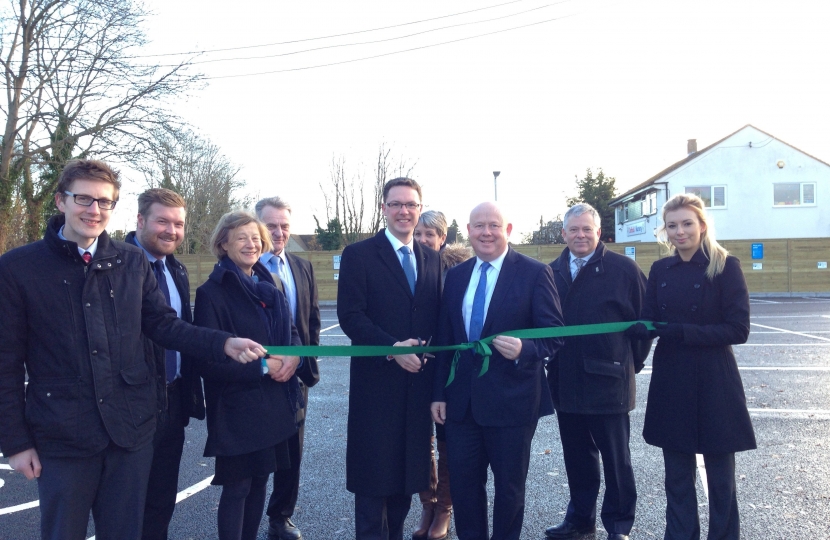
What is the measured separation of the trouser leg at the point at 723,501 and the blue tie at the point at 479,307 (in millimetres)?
1580

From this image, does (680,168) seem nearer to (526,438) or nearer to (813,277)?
(813,277)

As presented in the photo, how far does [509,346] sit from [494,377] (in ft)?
0.92

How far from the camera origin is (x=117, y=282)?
3004 millimetres

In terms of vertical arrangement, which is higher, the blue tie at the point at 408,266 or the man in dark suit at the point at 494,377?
the blue tie at the point at 408,266

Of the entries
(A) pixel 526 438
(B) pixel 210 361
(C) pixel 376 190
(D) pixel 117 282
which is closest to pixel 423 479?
(A) pixel 526 438

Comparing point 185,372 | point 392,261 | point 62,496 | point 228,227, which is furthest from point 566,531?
point 62,496

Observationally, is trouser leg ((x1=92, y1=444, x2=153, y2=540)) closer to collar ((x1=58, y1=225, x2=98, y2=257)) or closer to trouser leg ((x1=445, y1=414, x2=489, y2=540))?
collar ((x1=58, y1=225, x2=98, y2=257))

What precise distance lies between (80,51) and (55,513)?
22347 mm

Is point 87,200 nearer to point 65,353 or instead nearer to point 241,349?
point 65,353

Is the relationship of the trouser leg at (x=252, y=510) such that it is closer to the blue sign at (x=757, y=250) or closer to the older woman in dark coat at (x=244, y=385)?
the older woman in dark coat at (x=244, y=385)

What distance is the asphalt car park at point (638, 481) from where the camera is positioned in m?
4.47

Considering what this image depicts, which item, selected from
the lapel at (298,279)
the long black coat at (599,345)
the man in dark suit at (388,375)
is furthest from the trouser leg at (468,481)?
the lapel at (298,279)

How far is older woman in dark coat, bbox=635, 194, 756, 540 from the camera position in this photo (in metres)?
3.70

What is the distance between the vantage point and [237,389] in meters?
3.58
